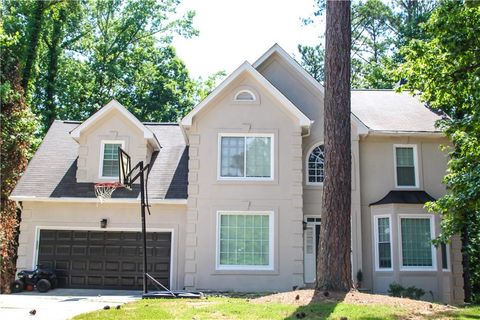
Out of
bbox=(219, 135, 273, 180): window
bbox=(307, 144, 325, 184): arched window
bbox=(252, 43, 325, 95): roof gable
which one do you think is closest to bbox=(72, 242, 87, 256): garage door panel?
bbox=(219, 135, 273, 180): window

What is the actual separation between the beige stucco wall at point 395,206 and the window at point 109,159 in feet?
28.6

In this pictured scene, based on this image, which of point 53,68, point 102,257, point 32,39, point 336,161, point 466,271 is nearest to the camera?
point 336,161

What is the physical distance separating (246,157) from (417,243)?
6493mm

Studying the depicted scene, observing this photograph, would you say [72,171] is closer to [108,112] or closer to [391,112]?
[108,112]

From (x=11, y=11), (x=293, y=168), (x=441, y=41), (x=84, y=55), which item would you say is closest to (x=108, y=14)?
(x=84, y=55)

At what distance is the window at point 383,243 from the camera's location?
17.5 meters

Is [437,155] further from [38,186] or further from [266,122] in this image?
[38,186]

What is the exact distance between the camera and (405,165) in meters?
18.6

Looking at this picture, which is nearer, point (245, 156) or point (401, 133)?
point (245, 156)

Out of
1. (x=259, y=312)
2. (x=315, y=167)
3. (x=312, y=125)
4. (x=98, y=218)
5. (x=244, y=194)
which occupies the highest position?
(x=312, y=125)

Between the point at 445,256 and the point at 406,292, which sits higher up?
the point at 445,256

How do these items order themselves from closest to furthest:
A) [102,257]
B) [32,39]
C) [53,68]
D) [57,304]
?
[57,304]
[102,257]
[32,39]
[53,68]

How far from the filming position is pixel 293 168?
17.3m

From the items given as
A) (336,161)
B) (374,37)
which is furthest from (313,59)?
(336,161)
